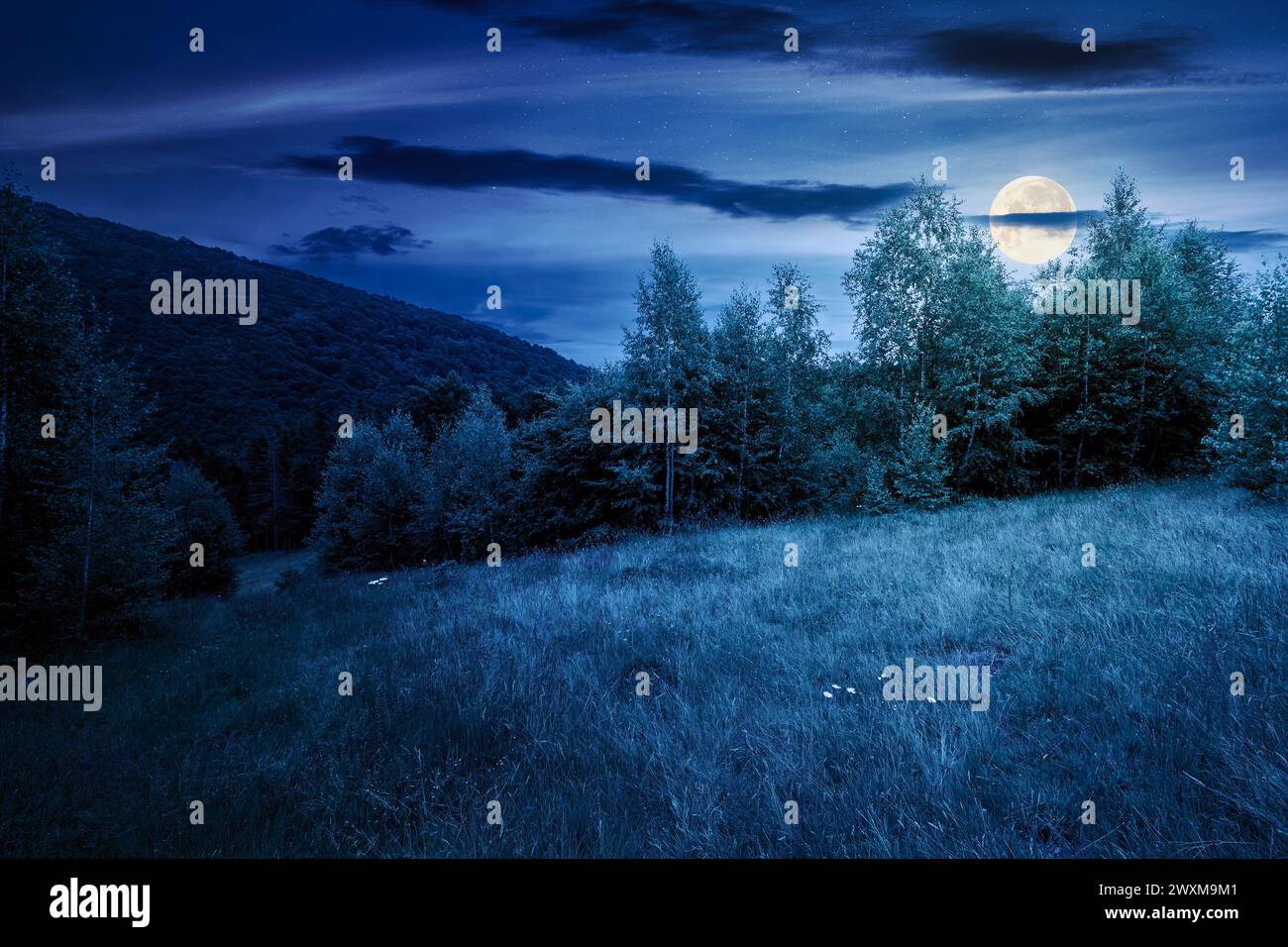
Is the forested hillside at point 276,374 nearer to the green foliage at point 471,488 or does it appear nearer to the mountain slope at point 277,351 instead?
the mountain slope at point 277,351

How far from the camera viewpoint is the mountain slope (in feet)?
216

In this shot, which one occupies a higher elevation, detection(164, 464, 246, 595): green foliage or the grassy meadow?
the grassy meadow

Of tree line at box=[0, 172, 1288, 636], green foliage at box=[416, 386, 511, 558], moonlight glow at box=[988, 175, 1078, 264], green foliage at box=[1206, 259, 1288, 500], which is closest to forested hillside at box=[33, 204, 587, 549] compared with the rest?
green foliage at box=[416, 386, 511, 558]

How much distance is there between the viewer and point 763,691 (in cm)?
482

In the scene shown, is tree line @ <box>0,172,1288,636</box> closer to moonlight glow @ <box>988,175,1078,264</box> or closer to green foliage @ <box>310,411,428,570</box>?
moonlight glow @ <box>988,175,1078,264</box>

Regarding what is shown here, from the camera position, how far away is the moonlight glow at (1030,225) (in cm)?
1847

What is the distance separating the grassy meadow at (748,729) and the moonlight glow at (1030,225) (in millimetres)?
14643

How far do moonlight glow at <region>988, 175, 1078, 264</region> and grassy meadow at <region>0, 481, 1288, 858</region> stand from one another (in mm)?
14643

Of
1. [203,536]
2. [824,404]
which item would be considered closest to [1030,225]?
[824,404]

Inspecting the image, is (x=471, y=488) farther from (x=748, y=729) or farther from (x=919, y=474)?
(x=748, y=729)

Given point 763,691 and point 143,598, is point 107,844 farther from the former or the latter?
point 143,598

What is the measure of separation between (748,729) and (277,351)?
98.1 metres

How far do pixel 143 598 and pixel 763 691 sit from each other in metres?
14.1
